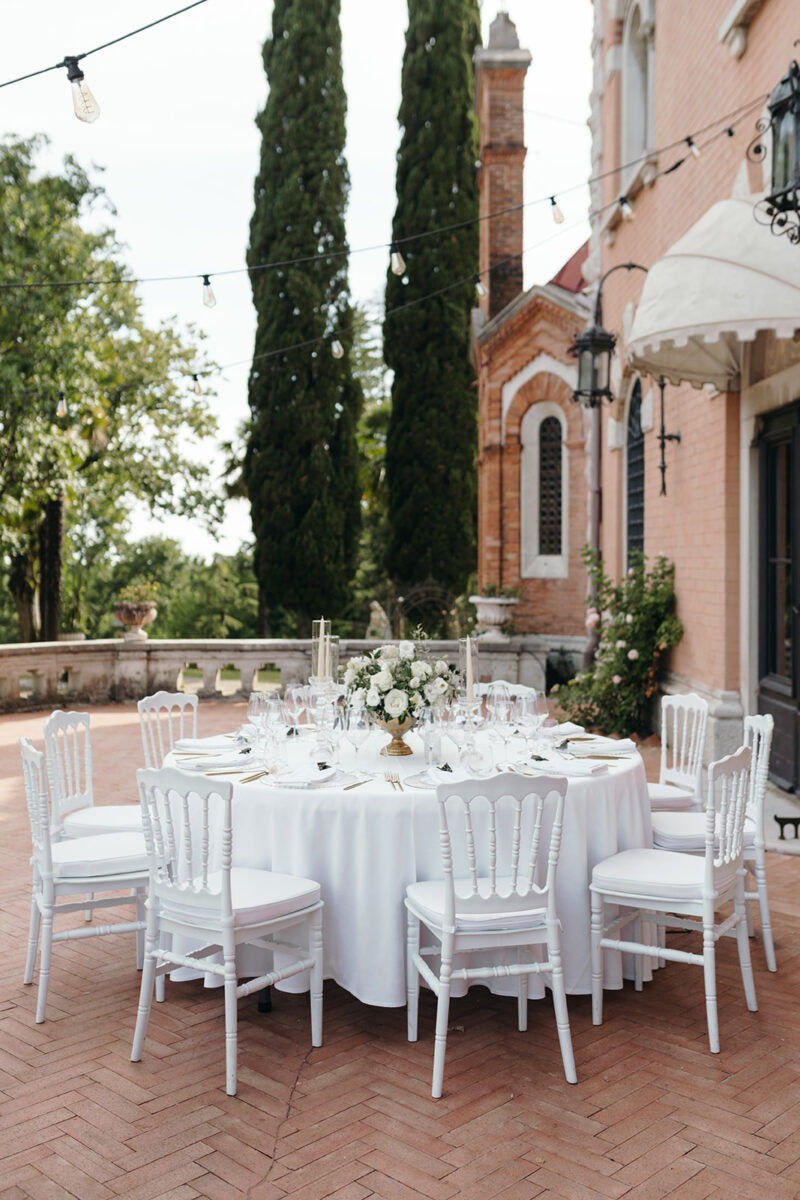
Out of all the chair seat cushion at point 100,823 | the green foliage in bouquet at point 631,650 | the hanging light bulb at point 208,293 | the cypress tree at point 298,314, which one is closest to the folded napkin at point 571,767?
the chair seat cushion at point 100,823

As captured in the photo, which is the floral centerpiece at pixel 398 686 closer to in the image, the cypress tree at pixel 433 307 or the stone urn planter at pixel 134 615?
the stone urn planter at pixel 134 615

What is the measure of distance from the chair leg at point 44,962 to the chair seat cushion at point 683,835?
8.95ft

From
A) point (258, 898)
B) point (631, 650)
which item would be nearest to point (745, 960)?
point (258, 898)

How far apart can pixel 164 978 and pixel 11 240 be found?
468 inches

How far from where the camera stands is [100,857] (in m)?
4.38

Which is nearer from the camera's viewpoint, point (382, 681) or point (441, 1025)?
point (441, 1025)

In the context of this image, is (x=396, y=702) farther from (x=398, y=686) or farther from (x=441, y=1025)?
(x=441, y=1025)

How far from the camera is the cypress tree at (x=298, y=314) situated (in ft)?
61.8

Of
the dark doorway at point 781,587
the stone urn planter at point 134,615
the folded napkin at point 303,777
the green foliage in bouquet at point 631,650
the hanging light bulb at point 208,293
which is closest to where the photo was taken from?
the folded napkin at point 303,777

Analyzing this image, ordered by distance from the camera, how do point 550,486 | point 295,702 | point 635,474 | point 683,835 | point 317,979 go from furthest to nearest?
point 550,486
point 635,474
point 295,702
point 683,835
point 317,979

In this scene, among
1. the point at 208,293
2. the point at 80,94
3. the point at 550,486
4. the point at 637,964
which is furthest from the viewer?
the point at 550,486

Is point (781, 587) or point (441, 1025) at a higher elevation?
point (781, 587)

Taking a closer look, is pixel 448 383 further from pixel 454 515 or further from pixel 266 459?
pixel 266 459

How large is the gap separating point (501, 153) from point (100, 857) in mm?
18123
